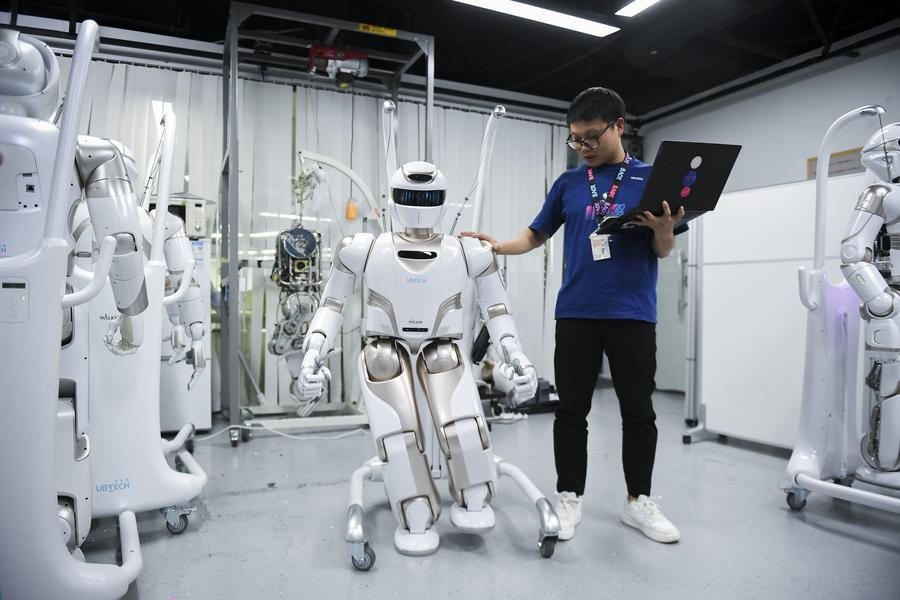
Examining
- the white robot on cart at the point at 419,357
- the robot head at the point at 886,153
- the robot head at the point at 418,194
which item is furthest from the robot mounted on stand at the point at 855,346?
the robot head at the point at 418,194

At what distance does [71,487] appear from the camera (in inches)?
63.7

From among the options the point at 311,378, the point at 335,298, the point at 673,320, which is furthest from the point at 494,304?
the point at 673,320

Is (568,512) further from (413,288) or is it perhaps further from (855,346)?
(855,346)

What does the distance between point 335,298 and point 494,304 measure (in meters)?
0.59

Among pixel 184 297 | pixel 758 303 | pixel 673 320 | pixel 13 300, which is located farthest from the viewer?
pixel 673 320

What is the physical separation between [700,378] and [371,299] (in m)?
2.71

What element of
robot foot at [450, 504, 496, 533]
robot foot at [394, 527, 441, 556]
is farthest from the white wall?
robot foot at [394, 527, 441, 556]

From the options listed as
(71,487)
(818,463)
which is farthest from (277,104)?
(818,463)

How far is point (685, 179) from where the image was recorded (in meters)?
1.80

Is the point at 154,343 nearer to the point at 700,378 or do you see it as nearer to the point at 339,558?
the point at 339,558

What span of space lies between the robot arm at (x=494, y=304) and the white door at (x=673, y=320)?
12.3ft

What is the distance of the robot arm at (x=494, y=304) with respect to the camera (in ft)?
6.39

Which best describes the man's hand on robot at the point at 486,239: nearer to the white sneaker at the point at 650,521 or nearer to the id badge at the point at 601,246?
the id badge at the point at 601,246

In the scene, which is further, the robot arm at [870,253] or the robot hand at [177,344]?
the robot hand at [177,344]
